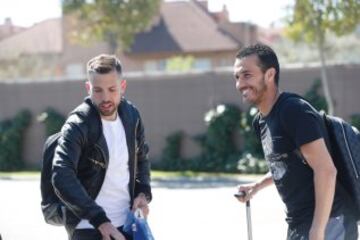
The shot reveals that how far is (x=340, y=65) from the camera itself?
18.2 meters

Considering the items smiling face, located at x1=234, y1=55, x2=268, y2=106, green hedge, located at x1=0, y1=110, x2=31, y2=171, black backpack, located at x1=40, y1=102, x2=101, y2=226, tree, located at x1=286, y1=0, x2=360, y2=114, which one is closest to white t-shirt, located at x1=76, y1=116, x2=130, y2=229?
black backpack, located at x1=40, y1=102, x2=101, y2=226

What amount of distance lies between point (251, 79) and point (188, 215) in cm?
795

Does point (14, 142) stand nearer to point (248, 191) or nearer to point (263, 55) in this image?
point (248, 191)

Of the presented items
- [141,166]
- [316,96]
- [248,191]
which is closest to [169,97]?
[316,96]

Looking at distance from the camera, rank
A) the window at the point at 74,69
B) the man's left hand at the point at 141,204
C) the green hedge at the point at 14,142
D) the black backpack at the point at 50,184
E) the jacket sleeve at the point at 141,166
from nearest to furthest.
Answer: the black backpack at the point at 50,184 < the man's left hand at the point at 141,204 < the jacket sleeve at the point at 141,166 < the green hedge at the point at 14,142 < the window at the point at 74,69

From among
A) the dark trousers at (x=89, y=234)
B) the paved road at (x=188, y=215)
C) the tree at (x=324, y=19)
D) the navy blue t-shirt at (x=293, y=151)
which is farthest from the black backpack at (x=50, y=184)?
the tree at (x=324, y=19)

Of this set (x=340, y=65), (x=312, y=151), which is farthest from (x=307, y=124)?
(x=340, y=65)

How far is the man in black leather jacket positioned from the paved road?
5545 mm

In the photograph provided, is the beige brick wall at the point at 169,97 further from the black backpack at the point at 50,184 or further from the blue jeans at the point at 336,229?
the black backpack at the point at 50,184

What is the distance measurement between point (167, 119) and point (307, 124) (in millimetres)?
16512

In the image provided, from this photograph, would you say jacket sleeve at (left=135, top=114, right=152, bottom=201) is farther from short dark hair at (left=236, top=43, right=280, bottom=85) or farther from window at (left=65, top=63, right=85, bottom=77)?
window at (left=65, top=63, right=85, bottom=77)

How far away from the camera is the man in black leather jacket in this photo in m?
4.02

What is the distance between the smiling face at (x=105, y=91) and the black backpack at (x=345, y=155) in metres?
1.10

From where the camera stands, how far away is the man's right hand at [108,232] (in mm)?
3986
